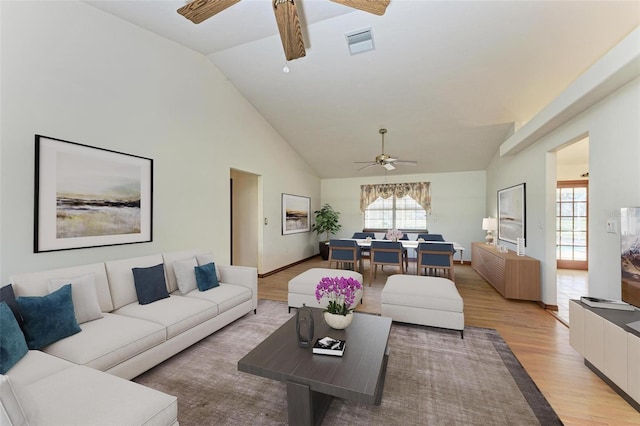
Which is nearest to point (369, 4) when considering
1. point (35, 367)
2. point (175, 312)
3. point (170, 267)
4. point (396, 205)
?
point (175, 312)

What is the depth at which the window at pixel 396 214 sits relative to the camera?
24.2 ft

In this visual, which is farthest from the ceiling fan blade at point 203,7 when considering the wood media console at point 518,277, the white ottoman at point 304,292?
the wood media console at point 518,277

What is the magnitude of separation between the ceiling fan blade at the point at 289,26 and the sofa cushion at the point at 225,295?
2.58m

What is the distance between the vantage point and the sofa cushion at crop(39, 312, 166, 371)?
177 cm

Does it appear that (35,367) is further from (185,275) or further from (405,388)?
(405,388)

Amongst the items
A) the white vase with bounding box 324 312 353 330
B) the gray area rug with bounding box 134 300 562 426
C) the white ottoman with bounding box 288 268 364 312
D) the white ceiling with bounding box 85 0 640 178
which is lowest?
the gray area rug with bounding box 134 300 562 426

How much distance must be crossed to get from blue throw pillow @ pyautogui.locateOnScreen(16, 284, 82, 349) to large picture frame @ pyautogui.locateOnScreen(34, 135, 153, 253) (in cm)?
67

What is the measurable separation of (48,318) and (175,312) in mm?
836

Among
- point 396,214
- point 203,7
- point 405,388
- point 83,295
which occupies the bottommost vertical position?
point 405,388

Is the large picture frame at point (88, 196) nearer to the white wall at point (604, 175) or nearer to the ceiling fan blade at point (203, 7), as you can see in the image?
the ceiling fan blade at point (203, 7)

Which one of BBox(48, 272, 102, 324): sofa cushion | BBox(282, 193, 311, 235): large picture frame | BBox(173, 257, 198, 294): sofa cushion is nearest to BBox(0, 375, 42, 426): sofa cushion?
BBox(48, 272, 102, 324): sofa cushion

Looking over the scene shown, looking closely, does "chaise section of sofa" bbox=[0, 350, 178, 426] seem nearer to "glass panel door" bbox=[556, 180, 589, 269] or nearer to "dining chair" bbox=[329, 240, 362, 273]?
"dining chair" bbox=[329, 240, 362, 273]

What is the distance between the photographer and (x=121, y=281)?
2.58 meters

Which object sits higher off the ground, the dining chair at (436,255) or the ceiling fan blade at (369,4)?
the ceiling fan blade at (369,4)
